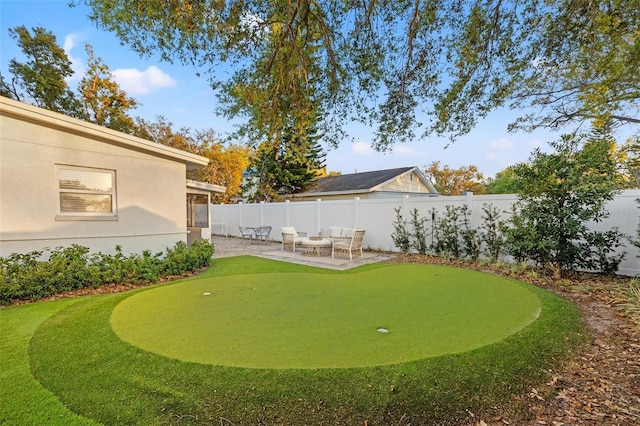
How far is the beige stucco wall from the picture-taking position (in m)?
6.40

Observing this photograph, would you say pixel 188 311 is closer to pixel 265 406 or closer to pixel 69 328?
pixel 69 328

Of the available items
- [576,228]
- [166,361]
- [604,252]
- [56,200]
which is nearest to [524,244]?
[576,228]

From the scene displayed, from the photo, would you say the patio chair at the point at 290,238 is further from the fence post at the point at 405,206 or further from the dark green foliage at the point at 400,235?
the fence post at the point at 405,206

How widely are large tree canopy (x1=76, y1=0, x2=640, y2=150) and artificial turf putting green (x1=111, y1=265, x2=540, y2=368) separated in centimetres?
369

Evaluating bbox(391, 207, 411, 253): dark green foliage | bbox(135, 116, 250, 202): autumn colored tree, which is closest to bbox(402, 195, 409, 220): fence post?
bbox(391, 207, 411, 253): dark green foliage

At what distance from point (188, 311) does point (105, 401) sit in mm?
1812

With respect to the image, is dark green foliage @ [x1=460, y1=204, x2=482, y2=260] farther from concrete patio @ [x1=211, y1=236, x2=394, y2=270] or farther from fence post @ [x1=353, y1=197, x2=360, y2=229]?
fence post @ [x1=353, y1=197, x2=360, y2=229]

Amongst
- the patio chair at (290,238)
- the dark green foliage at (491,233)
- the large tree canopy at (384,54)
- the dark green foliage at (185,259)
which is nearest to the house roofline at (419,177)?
the patio chair at (290,238)

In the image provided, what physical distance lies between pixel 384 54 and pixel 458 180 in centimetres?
3166

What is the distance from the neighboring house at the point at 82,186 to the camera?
21.1ft

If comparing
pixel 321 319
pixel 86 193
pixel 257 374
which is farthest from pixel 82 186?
pixel 257 374

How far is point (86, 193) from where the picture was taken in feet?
24.8

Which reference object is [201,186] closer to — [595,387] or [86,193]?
[86,193]

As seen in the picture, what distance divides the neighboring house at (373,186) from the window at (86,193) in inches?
561
